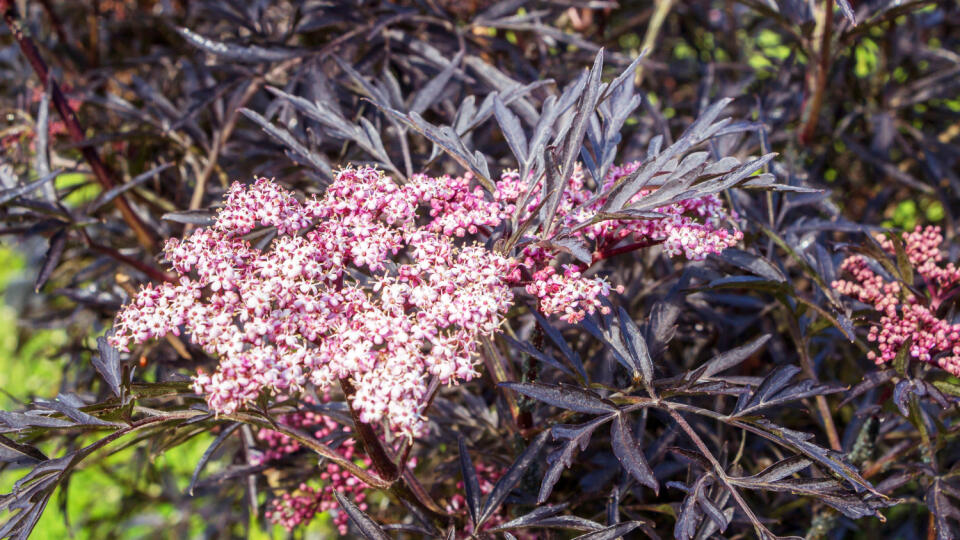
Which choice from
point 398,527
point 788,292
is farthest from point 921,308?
point 398,527

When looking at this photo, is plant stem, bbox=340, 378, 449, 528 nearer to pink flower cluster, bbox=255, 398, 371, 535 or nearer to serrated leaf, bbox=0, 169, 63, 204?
pink flower cluster, bbox=255, 398, 371, 535

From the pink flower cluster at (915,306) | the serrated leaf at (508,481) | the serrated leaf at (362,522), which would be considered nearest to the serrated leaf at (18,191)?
the serrated leaf at (362,522)

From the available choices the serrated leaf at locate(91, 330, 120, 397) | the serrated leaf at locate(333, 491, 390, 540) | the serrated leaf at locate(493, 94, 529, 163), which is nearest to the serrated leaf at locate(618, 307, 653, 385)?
the serrated leaf at locate(493, 94, 529, 163)

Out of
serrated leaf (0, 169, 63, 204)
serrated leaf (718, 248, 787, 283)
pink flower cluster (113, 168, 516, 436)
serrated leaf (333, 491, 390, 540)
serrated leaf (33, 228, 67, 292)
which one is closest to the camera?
pink flower cluster (113, 168, 516, 436)

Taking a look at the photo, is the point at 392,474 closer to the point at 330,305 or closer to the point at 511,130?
the point at 330,305

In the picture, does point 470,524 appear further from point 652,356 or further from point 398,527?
point 652,356

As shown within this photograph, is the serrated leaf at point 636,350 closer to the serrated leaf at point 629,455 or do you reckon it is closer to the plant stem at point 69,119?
the serrated leaf at point 629,455

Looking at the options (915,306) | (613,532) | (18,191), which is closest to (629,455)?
(613,532)
